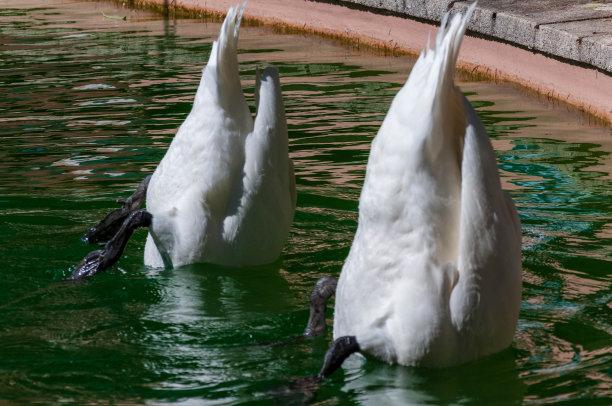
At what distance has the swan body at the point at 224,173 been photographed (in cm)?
437

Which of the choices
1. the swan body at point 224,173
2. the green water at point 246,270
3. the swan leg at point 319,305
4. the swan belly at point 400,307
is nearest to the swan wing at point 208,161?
the swan body at point 224,173

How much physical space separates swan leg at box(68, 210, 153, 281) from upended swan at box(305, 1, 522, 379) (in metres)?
1.30

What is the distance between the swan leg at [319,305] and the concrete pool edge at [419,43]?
3.26 m

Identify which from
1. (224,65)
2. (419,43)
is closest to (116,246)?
(224,65)

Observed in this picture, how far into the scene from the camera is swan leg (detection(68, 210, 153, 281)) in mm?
4391

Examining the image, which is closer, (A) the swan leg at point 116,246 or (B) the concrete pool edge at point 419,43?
(A) the swan leg at point 116,246

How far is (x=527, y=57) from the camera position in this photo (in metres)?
7.80

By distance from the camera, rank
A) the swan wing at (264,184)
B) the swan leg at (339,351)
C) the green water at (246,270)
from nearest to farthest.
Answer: the swan leg at (339,351), the green water at (246,270), the swan wing at (264,184)

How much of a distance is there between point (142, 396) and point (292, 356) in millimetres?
565

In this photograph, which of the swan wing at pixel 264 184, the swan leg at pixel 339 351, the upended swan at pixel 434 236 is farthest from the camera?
the swan wing at pixel 264 184

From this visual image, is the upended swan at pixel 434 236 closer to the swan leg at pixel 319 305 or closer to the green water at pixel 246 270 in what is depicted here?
the green water at pixel 246 270

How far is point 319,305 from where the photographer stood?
382 centimetres

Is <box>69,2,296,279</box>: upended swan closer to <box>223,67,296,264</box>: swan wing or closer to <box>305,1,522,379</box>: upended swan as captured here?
<box>223,67,296,264</box>: swan wing

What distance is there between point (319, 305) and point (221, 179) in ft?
2.68
